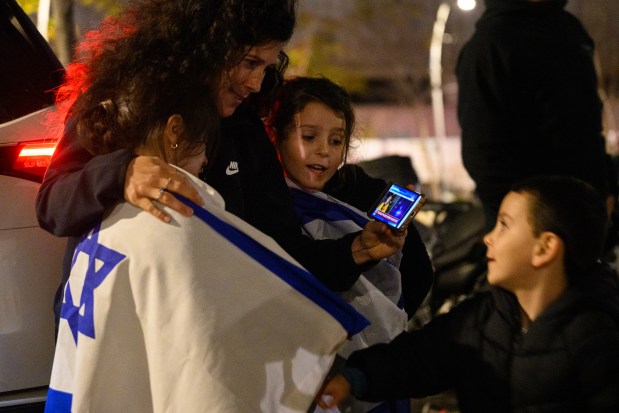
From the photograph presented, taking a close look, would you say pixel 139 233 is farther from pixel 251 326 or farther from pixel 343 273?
pixel 343 273

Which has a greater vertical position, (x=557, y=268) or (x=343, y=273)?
(x=557, y=268)

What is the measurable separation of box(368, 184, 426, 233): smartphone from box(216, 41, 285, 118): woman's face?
0.50 m

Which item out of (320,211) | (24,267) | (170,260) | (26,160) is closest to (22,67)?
(26,160)

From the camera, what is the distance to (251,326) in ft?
7.60

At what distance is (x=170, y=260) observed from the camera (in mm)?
2219

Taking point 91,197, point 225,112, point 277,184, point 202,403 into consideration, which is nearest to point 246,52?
point 225,112

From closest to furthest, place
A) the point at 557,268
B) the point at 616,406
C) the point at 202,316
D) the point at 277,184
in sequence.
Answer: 1. the point at 202,316
2. the point at 616,406
3. the point at 557,268
4. the point at 277,184

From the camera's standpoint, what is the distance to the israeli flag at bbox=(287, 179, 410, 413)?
9.36 ft

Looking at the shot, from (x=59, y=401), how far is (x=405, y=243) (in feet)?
4.24

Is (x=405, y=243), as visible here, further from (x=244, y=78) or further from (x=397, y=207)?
(x=244, y=78)

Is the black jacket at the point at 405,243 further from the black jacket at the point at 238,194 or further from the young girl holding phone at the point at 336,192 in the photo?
the black jacket at the point at 238,194

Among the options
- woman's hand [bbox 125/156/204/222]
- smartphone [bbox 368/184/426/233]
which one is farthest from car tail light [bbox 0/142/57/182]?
smartphone [bbox 368/184/426/233]

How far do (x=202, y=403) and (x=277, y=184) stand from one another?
86cm

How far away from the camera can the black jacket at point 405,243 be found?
124 inches
